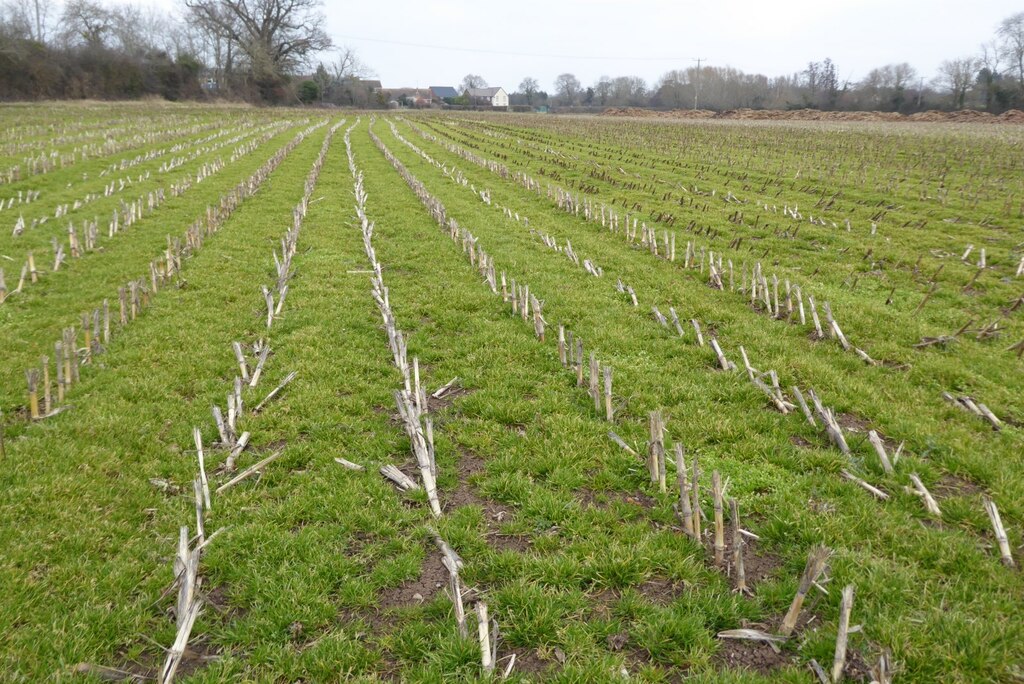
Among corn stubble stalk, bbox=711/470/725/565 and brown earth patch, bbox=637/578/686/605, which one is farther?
corn stubble stalk, bbox=711/470/725/565

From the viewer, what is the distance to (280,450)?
243 inches

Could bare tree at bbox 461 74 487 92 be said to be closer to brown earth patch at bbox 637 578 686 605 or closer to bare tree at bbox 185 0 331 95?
bare tree at bbox 185 0 331 95

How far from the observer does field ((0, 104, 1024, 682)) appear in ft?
12.9

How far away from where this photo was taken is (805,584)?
370 centimetres

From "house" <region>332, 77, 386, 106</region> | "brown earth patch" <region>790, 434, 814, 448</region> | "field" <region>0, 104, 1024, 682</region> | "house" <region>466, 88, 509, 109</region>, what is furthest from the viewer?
"house" <region>466, 88, 509, 109</region>

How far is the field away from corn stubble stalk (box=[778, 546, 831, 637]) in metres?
0.02

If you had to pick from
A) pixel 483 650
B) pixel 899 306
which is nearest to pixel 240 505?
pixel 483 650

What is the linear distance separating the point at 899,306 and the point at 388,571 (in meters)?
10.1

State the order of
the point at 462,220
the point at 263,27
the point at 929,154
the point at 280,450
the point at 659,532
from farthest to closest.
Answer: the point at 263,27
the point at 929,154
the point at 462,220
the point at 280,450
the point at 659,532

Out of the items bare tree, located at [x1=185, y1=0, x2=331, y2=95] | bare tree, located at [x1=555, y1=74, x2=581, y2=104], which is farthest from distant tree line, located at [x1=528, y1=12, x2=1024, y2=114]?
bare tree, located at [x1=185, y1=0, x2=331, y2=95]

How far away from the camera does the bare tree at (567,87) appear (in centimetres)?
14011

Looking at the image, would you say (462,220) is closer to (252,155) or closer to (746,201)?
(746,201)

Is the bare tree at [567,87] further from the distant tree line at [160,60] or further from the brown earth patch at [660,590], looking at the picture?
the brown earth patch at [660,590]

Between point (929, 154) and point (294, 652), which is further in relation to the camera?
point (929, 154)
